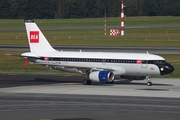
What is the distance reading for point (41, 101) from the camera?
45.3 m

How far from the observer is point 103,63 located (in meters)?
59.4

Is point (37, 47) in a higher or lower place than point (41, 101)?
higher

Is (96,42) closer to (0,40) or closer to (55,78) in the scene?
(0,40)

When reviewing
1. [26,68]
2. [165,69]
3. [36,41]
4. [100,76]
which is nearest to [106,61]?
[100,76]

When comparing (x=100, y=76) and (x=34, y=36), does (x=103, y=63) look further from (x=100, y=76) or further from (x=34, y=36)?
(x=34, y=36)

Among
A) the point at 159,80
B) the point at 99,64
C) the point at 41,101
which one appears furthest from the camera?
the point at 159,80

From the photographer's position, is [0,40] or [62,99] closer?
[62,99]

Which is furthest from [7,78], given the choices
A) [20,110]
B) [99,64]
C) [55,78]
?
[20,110]

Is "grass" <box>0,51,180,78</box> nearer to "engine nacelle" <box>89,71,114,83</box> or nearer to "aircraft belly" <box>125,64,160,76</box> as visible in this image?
"aircraft belly" <box>125,64,160,76</box>

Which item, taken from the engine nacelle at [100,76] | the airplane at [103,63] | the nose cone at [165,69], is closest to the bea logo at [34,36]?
the airplane at [103,63]

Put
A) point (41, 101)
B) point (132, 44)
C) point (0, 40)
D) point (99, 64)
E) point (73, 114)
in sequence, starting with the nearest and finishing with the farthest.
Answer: point (73, 114), point (41, 101), point (99, 64), point (132, 44), point (0, 40)

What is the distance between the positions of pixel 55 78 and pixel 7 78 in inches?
234

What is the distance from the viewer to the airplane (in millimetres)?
57500

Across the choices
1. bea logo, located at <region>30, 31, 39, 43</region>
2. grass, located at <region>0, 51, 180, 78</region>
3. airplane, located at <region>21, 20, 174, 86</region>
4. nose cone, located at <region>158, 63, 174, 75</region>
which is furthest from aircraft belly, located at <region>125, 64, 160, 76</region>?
bea logo, located at <region>30, 31, 39, 43</region>
